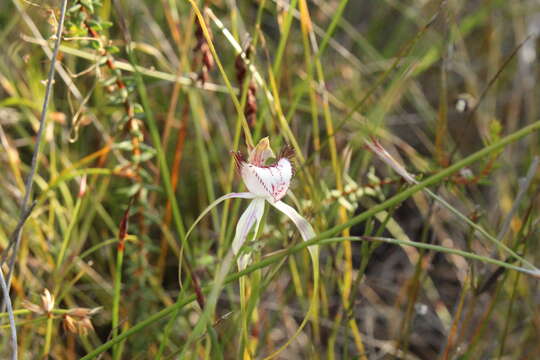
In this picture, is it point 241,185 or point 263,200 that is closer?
point 263,200

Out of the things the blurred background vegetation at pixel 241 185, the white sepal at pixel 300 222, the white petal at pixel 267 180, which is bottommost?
the blurred background vegetation at pixel 241 185

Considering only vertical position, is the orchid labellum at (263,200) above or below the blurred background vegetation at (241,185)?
above

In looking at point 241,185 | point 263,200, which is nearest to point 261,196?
point 263,200

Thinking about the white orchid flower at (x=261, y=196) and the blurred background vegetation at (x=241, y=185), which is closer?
the white orchid flower at (x=261, y=196)

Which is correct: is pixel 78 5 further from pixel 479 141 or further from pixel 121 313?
pixel 479 141

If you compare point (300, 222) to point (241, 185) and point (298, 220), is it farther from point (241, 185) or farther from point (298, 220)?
point (241, 185)
